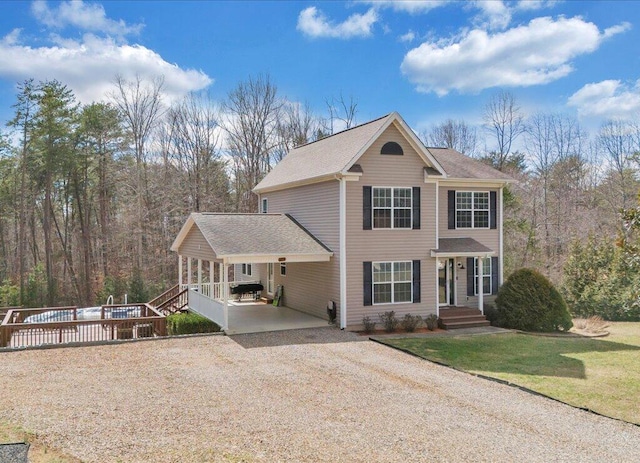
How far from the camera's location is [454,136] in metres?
42.1

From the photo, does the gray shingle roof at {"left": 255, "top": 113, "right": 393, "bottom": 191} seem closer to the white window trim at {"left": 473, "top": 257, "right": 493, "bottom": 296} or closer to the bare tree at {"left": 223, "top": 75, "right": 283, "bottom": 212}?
the white window trim at {"left": 473, "top": 257, "right": 493, "bottom": 296}

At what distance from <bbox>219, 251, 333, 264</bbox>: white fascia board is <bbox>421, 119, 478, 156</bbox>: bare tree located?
2798cm

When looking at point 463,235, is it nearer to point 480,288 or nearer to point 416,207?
point 480,288

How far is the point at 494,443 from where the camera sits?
7418 millimetres

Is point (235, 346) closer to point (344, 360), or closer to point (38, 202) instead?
point (344, 360)

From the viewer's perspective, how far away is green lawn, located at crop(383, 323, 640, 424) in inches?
391

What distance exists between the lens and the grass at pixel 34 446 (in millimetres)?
6465

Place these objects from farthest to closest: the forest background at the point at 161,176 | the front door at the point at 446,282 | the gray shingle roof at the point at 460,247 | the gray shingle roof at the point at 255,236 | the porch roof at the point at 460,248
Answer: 1. the forest background at the point at 161,176
2. the front door at the point at 446,282
3. the gray shingle roof at the point at 460,247
4. the porch roof at the point at 460,248
5. the gray shingle roof at the point at 255,236

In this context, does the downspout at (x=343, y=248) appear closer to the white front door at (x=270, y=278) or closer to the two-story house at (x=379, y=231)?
the two-story house at (x=379, y=231)

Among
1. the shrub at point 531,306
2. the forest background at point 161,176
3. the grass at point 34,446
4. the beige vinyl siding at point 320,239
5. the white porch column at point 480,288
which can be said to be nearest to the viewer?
the grass at point 34,446

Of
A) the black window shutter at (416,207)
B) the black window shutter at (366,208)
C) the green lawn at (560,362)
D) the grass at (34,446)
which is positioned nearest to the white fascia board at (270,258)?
the black window shutter at (366,208)

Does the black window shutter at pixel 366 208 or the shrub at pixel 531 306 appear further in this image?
the shrub at pixel 531 306

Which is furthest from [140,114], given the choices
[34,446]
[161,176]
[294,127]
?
[34,446]

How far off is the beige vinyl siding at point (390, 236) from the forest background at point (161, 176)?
12711 mm
